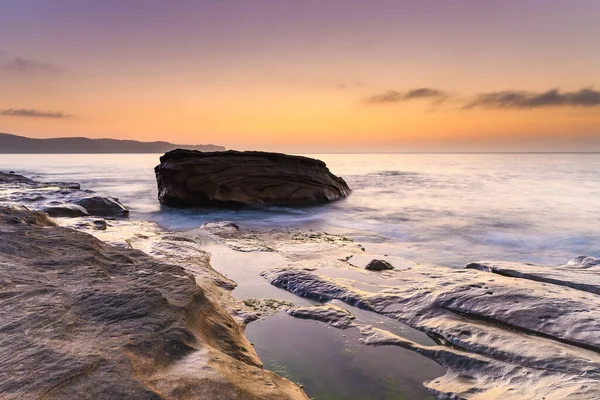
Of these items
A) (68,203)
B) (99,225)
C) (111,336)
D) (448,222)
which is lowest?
(448,222)

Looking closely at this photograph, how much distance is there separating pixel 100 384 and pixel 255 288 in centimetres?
437

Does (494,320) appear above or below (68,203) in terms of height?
below

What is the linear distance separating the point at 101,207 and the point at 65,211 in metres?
2.54

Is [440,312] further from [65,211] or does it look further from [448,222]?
[65,211]

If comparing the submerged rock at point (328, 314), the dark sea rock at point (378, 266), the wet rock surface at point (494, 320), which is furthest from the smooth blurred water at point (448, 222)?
the submerged rock at point (328, 314)

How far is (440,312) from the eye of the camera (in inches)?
199

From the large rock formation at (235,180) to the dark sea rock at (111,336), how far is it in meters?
14.5

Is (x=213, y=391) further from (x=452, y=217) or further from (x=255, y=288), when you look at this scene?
(x=452, y=217)

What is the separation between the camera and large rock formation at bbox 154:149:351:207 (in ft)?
62.1

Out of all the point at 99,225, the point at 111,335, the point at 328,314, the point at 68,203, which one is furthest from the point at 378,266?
the point at 68,203

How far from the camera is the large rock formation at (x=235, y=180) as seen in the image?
18.9m

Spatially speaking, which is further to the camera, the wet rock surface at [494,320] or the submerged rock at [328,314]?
the submerged rock at [328,314]

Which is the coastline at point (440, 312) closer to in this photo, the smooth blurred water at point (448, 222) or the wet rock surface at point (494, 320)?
the wet rock surface at point (494, 320)

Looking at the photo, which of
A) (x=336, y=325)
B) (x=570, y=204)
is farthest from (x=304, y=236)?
(x=570, y=204)
